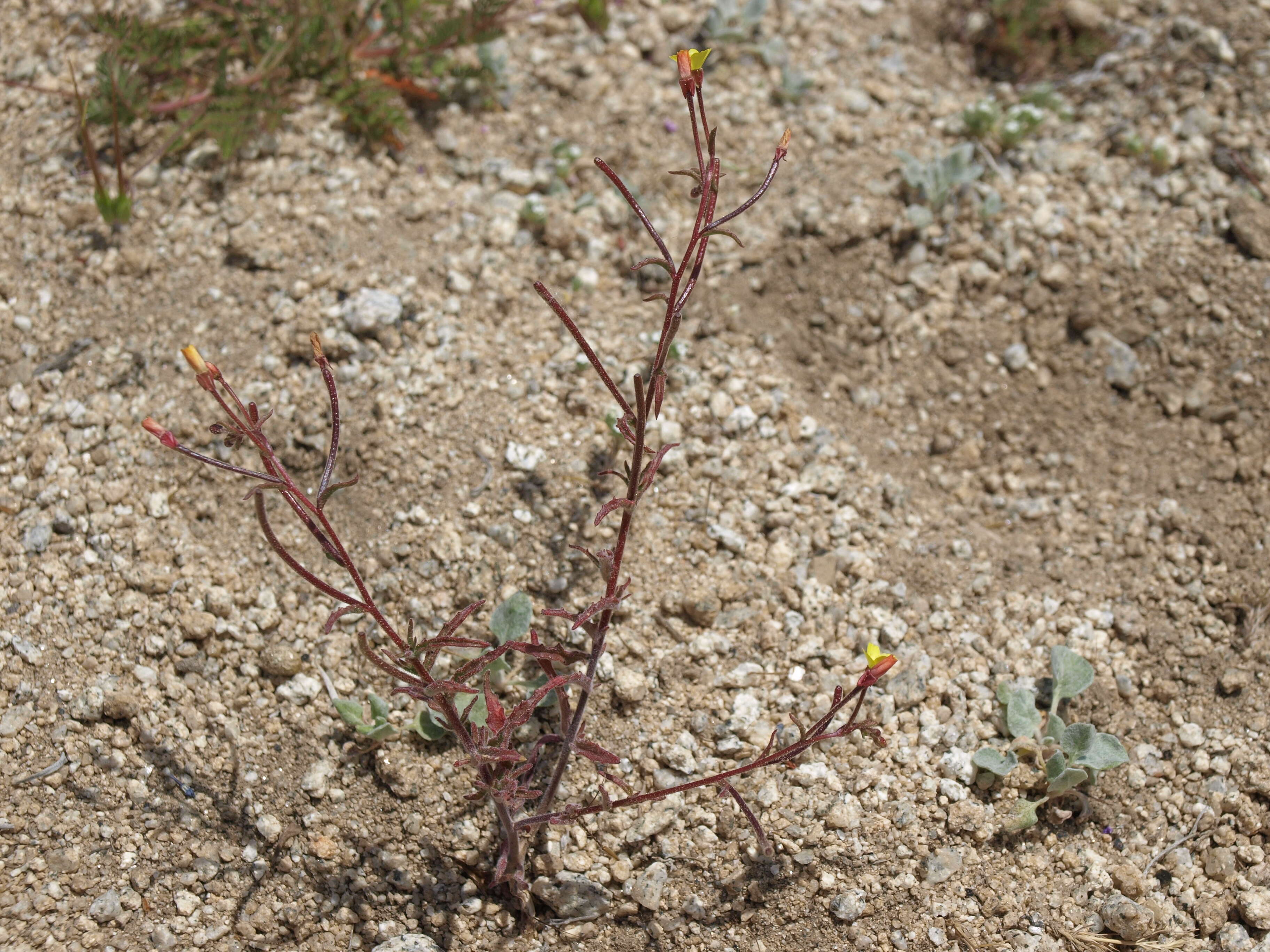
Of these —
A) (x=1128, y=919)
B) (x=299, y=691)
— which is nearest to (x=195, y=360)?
(x=299, y=691)

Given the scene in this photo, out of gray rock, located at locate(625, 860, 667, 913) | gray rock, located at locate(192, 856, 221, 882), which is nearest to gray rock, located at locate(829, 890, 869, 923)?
gray rock, located at locate(625, 860, 667, 913)

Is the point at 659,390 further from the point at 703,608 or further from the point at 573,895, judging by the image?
the point at 573,895

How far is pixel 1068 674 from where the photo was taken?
2.77m

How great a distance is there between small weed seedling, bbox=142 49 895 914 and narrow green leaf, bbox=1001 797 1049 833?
453mm

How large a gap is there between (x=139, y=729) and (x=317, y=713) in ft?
1.42

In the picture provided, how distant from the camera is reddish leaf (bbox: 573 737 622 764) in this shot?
2.15m

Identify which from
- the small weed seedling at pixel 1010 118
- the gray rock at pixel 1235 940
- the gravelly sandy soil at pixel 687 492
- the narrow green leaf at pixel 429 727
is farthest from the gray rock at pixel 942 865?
the small weed seedling at pixel 1010 118

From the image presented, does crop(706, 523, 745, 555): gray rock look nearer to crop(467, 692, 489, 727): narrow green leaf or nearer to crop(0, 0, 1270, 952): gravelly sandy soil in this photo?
crop(0, 0, 1270, 952): gravelly sandy soil

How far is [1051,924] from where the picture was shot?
8.23ft

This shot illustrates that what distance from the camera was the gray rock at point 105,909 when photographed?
2.37 meters

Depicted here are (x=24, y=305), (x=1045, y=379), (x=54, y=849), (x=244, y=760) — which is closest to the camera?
(x=54, y=849)

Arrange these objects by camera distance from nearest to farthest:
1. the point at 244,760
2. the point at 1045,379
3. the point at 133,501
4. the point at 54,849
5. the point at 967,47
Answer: the point at 54,849, the point at 244,760, the point at 133,501, the point at 1045,379, the point at 967,47

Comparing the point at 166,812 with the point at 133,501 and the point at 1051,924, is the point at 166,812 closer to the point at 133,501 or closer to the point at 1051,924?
the point at 133,501

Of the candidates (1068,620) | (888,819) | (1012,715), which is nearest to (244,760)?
(888,819)
